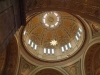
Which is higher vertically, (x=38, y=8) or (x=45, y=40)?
(x=45, y=40)

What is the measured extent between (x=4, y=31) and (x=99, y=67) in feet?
39.9

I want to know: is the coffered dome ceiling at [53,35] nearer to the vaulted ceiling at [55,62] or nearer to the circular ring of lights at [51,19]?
the circular ring of lights at [51,19]

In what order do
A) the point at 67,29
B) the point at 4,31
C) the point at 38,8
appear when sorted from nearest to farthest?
the point at 4,31 → the point at 38,8 → the point at 67,29

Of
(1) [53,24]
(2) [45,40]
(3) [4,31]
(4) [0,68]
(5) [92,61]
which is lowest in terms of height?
(3) [4,31]

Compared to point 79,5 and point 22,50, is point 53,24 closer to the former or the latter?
point 22,50

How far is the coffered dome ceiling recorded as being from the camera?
1745cm

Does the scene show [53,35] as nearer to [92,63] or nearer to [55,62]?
[55,62]

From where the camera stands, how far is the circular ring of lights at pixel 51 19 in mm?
19844

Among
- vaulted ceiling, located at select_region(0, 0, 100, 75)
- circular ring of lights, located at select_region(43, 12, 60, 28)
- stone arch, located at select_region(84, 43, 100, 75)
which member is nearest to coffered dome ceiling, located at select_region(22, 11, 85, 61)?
circular ring of lights, located at select_region(43, 12, 60, 28)

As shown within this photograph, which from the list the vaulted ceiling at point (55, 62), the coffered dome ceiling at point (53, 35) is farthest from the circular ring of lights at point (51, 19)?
the vaulted ceiling at point (55, 62)

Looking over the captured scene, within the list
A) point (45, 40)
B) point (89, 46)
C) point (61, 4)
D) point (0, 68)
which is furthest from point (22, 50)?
point (61, 4)

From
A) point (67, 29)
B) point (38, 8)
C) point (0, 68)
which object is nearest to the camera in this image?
point (38, 8)

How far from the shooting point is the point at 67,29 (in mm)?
19641

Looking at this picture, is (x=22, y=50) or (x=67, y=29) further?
(x=67, y=29)
